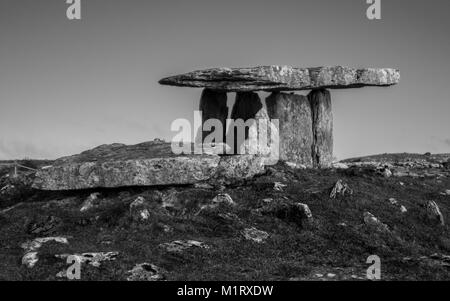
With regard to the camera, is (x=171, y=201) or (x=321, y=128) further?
(x=321, y=128)

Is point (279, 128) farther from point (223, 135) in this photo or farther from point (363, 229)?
point (363, 229)

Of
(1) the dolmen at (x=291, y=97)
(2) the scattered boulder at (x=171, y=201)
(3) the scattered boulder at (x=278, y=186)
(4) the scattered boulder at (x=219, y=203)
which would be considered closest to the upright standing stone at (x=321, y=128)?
(1) the dolmen at (x=291, y=97)

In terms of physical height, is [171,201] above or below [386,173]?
below

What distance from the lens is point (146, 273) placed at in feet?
64.2

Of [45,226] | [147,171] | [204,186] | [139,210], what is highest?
[147,171]

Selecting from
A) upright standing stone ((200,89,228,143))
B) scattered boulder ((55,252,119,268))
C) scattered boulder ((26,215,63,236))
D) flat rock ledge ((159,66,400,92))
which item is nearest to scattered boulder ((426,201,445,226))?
flat rock ledge ((159,66,400,92))

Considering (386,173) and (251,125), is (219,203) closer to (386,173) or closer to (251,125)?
(251,125)

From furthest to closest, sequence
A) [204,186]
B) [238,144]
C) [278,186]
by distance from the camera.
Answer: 1. [238,144]
2. [204,186]
3. [278,186]

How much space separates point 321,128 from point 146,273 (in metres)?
23.5

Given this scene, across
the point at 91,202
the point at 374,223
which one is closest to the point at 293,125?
the point at 374,223

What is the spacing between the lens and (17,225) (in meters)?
26.6

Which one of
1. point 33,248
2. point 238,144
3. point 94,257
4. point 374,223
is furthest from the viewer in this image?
point 238,144

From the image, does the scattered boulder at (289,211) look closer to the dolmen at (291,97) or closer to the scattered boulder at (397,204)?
the scattered boulder at (397,204)

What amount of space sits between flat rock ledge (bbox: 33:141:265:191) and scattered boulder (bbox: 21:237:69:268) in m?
7.38
